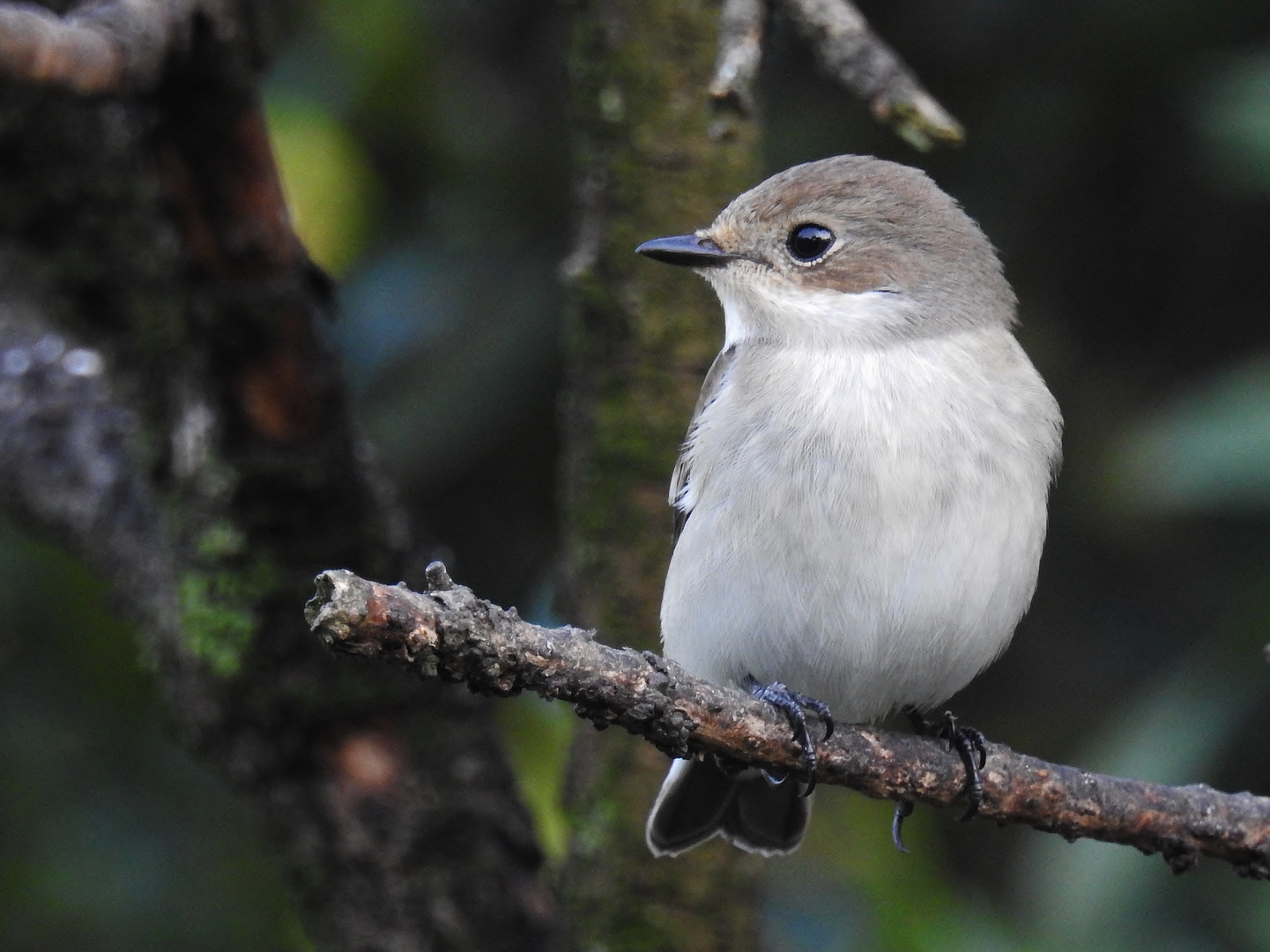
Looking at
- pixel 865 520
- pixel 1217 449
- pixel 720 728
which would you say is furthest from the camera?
pixel 1217 449

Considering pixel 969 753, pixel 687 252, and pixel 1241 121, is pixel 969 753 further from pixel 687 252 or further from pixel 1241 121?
pixel 1241 121

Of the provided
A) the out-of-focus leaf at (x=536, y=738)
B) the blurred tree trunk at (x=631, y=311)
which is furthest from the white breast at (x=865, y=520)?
the out-of-focus leaf at (x=536, y=738)

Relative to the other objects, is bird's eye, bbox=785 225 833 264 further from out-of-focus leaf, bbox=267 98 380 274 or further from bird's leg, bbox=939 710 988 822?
out-of-focus leaf, bbox=267 98 380 274

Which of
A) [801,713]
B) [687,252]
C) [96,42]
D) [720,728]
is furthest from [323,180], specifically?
[720,728]

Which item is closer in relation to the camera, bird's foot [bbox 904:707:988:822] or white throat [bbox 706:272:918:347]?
bird's foot [bbox 904:707:988:822]

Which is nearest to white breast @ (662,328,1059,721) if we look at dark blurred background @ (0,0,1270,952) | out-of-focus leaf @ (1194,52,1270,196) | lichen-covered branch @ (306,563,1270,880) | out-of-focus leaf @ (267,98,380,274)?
lichen-covered branch @ (306,563,1270,880)
